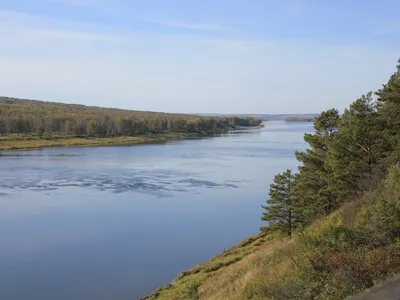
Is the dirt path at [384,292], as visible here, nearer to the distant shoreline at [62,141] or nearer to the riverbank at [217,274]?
the riverbank at [217,274]

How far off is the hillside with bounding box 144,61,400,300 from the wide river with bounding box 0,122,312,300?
2.91 m

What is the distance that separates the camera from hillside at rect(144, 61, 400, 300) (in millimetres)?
5718

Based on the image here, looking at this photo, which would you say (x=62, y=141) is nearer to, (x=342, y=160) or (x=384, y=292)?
(x=342, y=160)

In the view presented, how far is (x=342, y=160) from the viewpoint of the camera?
50.5 feet

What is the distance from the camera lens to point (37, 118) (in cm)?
9681

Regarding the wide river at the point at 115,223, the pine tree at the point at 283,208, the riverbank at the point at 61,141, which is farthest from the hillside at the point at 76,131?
the pine tree at the point at 283,208

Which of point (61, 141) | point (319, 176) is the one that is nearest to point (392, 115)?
point (319, 176)

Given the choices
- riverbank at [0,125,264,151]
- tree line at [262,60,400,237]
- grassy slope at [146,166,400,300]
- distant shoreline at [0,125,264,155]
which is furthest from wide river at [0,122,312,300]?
riverbank at [0,125,264,151]

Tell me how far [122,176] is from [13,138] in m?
49.6

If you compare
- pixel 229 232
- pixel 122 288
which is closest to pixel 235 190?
pixel 229 232

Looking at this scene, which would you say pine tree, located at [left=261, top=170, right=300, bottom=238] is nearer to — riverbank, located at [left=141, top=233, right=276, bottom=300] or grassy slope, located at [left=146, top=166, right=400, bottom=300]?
riverbank, located at [left=141, top=233, right=276, bottom=300]

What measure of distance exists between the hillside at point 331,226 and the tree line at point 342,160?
40 millimetres

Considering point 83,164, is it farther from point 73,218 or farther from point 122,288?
point 122,288

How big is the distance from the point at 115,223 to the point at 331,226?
67.4 feet
